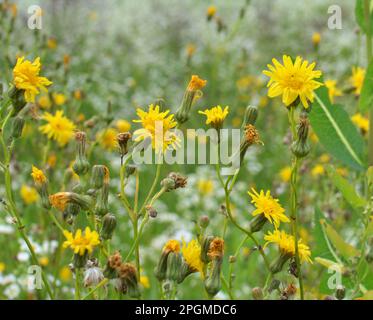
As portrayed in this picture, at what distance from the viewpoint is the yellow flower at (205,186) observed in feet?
10.1


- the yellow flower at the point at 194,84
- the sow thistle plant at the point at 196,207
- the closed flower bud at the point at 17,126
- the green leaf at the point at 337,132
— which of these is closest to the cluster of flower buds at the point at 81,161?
the sow thistle plant at the point at 196,207

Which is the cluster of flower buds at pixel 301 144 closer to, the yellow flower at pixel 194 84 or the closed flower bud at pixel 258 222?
the closed flower bud at pixel 258 222

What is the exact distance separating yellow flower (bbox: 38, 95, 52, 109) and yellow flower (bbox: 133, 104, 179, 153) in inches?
39.5

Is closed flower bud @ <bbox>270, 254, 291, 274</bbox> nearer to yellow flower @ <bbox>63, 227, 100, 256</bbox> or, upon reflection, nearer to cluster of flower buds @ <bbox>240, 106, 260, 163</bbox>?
cluster of flower buds @ <bbox>240, 106, 260, 163</bbox>

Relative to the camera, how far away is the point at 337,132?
171 cm

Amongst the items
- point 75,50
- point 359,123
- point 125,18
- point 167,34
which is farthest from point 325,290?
point 125,18

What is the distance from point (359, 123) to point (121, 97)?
277 cm

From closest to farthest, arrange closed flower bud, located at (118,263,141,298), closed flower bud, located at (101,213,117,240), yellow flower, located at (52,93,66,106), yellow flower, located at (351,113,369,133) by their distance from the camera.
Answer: closed flower bud, located at (118,263,141,298) < closed flower bud, located at (101,213,117,240) < yellow flower, located at (351,113,369,133) < yellow flower, located at (52,93,66,106)

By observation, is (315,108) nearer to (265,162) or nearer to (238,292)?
(238,292)

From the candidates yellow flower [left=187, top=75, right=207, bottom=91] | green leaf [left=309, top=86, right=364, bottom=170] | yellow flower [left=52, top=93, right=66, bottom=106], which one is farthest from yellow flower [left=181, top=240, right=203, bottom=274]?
yellow flower [left=52, top=93, right=66, bottom=106]

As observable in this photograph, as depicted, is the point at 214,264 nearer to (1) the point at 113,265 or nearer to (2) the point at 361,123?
(1) the point at 113,265

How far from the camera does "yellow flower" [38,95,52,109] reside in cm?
218

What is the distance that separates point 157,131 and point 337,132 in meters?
0.68
